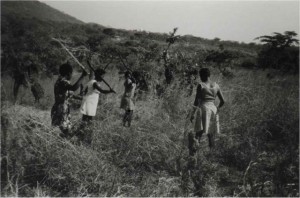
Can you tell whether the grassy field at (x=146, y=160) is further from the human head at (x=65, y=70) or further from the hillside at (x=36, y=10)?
the hillside at (x=36, y=10)

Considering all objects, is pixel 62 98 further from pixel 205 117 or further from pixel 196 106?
pixel 205 117

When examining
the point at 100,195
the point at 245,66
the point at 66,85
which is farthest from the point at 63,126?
the point at 245,66

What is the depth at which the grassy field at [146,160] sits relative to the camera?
161 inches

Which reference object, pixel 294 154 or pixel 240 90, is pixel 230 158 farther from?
pixel 240 90

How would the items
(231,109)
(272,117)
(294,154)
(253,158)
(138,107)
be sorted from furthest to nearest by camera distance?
(138,107)
(231,109)
(272,117)
(253,158)
(294,154)

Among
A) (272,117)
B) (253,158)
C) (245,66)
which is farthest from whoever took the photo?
(245,66)

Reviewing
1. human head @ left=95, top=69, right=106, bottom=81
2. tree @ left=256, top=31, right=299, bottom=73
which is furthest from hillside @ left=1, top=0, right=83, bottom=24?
human head @ left=95, top=69, right=106, bottom=81

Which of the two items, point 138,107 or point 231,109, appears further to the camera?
point 138,107

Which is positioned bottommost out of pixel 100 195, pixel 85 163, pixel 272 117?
pixel 100 195

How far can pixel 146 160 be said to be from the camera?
492 cm

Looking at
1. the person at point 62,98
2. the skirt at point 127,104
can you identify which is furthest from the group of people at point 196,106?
the skirt at point 127,104

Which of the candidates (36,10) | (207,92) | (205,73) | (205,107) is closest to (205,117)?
(205,107)

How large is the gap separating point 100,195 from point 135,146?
1016 mm

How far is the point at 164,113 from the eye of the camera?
271 inches
